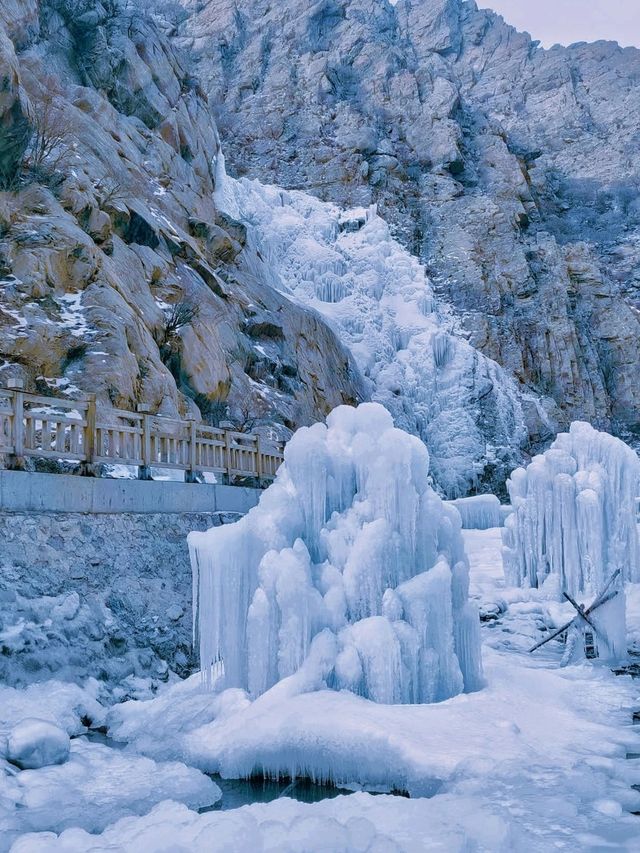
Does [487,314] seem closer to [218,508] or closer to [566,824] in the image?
[218,508]

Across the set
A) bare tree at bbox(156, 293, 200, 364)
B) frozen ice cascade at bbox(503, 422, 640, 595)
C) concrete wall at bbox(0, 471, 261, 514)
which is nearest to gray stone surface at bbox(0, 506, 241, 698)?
concrete wall at bbox(0, 471, 261, 514)

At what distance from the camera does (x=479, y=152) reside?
50.3 meters

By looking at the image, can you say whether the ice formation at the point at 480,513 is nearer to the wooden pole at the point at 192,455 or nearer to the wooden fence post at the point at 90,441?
the wooden pole at the point at 192,455

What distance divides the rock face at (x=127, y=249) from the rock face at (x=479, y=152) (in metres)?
12.5

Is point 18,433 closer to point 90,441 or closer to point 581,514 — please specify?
point 90,441

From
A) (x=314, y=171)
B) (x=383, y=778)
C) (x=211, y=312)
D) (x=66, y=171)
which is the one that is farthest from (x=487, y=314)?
(x=383, y=778)

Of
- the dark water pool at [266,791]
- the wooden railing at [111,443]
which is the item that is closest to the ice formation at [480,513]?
the wooden railing at [111,443]

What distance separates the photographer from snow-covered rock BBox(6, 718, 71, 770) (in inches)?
260

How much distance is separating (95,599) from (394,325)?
97.3ft

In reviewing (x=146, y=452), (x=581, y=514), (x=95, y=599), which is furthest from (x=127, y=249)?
(x=581, y=514)

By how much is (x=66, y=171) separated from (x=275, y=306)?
1086 centimetres

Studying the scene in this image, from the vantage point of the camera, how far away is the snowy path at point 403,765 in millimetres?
4824

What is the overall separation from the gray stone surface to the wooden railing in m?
0.87

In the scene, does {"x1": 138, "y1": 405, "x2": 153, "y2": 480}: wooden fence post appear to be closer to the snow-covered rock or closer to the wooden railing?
the wooden railing
